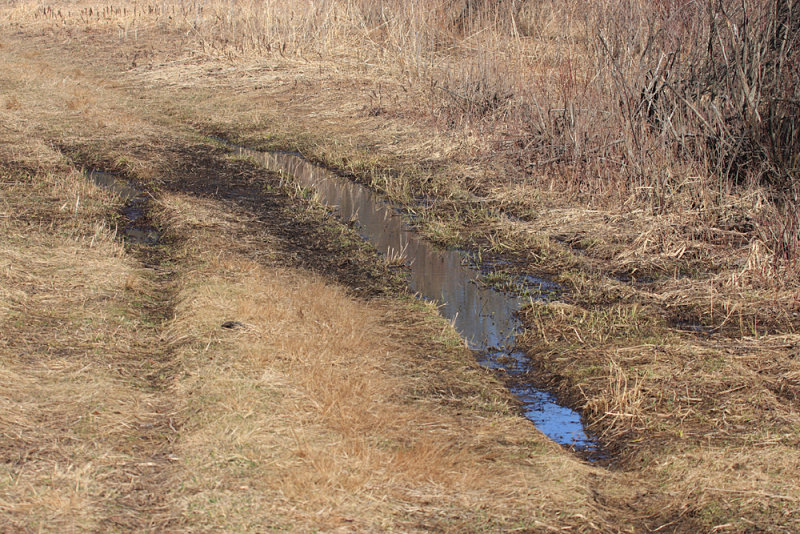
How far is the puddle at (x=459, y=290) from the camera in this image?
4.96 meters

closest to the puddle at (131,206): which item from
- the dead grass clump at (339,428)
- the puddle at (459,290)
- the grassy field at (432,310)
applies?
the grassy field at (432,310)

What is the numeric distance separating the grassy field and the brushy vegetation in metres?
0.04

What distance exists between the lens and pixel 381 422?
175 inches

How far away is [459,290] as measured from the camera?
22.9ft

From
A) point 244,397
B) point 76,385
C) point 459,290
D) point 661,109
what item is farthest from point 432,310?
point 661,109

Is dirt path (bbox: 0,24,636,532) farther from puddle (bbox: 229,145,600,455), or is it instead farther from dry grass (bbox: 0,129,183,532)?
puddle (bbox: 229,145,600,455)

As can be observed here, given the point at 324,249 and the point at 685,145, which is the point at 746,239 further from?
the point at 324,249

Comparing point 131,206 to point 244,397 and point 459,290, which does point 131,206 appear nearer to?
point 459,290

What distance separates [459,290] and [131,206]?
3.91 m

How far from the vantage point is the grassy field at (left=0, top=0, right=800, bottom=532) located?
386 cm

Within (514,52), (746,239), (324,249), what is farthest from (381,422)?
(514,52)

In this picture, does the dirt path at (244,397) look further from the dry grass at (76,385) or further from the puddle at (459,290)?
the puddle at (459,290)

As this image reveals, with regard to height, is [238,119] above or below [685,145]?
below

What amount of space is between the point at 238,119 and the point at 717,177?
7.94m
